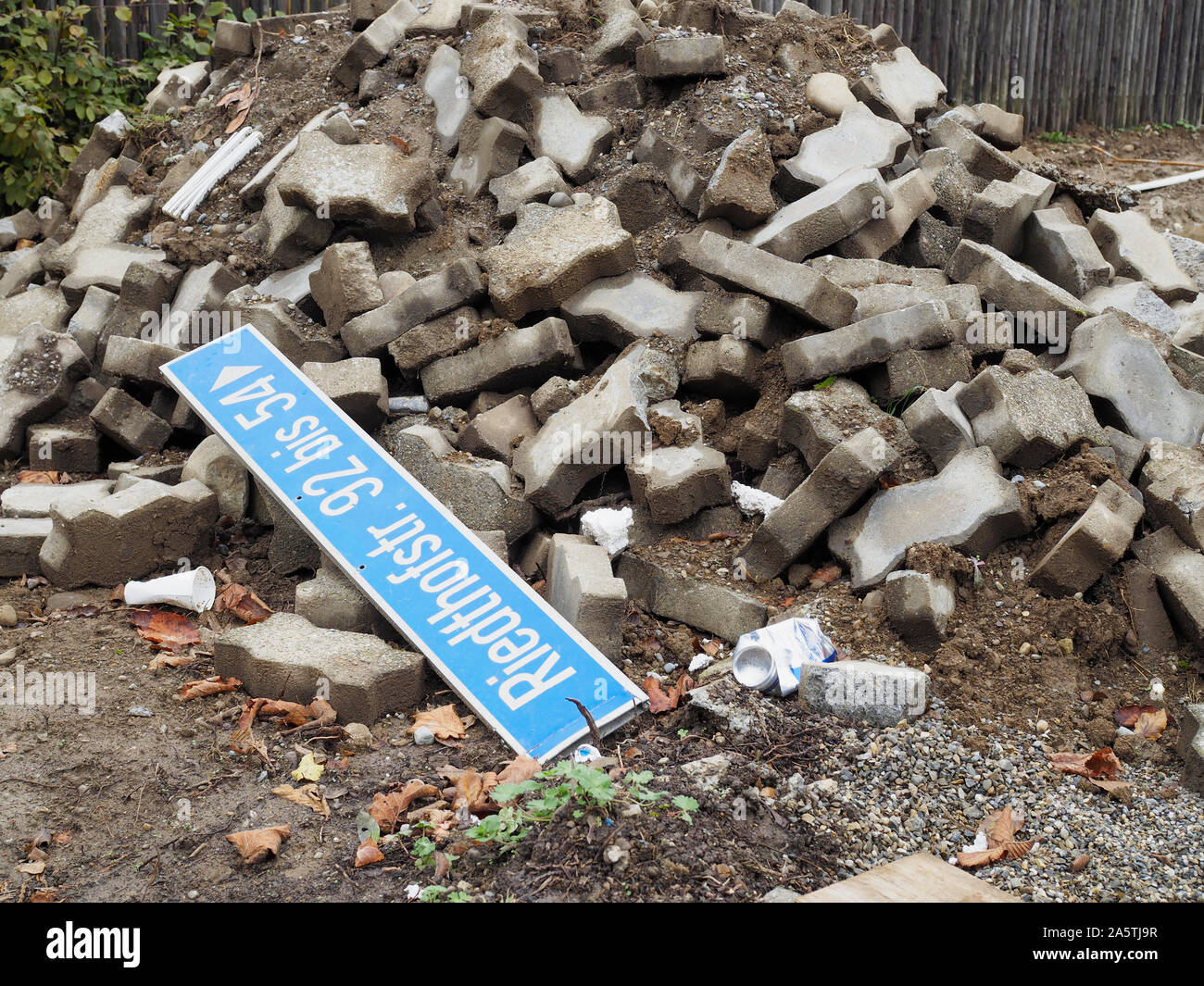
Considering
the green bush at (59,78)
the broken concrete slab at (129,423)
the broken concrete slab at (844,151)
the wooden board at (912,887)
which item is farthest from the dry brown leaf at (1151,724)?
the green bush at (59,78)

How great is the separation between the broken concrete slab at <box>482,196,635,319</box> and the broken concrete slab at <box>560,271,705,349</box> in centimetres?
7

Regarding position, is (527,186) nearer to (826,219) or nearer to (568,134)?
(568,134)

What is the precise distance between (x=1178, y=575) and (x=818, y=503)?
54.6 inches

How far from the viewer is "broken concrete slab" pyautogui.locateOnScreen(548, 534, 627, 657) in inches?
167

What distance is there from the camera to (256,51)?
8195 mm

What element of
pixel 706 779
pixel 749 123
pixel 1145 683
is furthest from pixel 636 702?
pixel 749 123

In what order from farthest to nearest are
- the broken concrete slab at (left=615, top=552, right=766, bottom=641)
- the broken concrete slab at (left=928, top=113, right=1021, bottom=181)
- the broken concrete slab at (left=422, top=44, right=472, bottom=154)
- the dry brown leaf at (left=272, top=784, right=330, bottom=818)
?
the broken concrete slab at (left=422, top=44, right=472, bottom=154), the broken concrete slab at (left=928, top=113, right=1021, bottom=181), the broken concrete slab at (left=615, top=552, right=766, bottom=641), the dry brown leaf at (left=272, top=784, right=330, bottom=818)

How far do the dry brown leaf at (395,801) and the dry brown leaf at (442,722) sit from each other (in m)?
0.32

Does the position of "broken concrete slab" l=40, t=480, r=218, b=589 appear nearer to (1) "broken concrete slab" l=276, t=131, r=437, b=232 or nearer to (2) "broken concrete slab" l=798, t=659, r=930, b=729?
(1) "broken concrete slab" l=276, t=131, r=437, b=232

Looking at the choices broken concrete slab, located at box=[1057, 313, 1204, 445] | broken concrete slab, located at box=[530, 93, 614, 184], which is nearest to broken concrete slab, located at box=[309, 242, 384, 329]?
broken concrete slab, located at box=[530, 93, 614, 184]

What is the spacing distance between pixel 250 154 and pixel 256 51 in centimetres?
141

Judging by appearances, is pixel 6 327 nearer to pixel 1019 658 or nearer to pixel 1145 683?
pixel 1019 658

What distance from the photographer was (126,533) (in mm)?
4902

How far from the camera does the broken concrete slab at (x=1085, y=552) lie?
4246 mm
